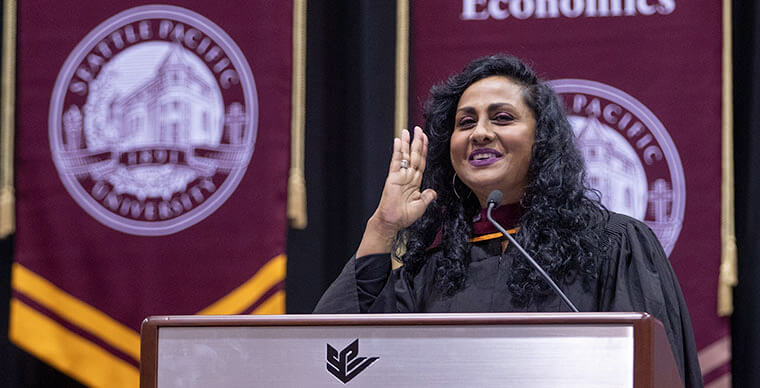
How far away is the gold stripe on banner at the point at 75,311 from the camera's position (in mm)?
3504

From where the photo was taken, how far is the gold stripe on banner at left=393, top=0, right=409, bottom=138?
3439 millimetres

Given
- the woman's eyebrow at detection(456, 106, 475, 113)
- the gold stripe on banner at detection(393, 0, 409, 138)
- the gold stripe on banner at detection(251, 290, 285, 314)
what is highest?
the gold stripe on banner at detection(393, 0, 409, 138)

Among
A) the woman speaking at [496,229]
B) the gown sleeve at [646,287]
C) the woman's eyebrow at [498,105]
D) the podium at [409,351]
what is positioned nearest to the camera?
the podium at [409,351]

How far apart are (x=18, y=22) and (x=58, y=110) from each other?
0.38 m

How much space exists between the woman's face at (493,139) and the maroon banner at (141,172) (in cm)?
121

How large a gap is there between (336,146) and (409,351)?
217cm

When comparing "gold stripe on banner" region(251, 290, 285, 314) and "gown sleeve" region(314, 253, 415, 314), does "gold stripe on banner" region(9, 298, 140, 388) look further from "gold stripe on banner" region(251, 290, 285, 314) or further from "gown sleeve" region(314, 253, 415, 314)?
"gown sleeve" region(314, 253, 415, 314)

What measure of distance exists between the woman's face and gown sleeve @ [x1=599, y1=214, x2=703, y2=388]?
0.90 feet

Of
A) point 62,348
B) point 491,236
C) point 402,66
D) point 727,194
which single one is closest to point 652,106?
point 727,194

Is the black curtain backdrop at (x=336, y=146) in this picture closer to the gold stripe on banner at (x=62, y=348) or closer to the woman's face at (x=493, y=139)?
the gold stripe on banner at (x=62, y=348)

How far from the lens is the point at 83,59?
11.9ft

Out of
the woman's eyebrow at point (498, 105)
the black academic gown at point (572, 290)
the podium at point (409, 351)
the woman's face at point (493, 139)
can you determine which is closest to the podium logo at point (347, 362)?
the podium at point (409, 351)

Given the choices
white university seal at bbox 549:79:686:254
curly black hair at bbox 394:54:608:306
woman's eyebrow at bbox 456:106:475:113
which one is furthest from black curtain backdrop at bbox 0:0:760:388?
woman's eyebrow at bbox 456:106:475:113

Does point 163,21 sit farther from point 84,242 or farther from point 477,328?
point 477,328
